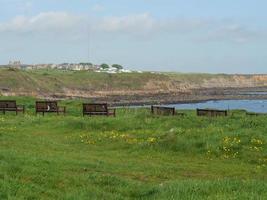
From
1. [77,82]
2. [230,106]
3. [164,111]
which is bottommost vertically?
[230,106]

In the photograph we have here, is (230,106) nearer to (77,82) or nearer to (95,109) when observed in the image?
(77,82)

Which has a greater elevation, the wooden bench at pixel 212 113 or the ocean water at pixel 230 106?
the wooden bench at pixel 212 113

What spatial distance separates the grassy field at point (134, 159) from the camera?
10.3 metres

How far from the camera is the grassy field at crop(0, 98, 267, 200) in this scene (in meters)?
10.3

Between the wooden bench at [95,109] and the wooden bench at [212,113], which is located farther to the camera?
the wooden bench at [95,109]

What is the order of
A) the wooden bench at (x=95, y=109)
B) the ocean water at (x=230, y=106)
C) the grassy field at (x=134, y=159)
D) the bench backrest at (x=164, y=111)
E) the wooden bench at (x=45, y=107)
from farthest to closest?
the ocean water at (x=230, y=106) → the wooden bench at (x=45, y=107) → the wooden bench at (x=95, y=109) → the bench backrest at (x=164, y=111) → the grassy field at (x=134, y=159)

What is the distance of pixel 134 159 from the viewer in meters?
16.2

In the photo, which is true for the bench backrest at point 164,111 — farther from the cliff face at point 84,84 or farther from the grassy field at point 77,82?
the grassy field at point 77,82

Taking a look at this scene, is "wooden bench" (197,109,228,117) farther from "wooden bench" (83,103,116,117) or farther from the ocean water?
the ocean water

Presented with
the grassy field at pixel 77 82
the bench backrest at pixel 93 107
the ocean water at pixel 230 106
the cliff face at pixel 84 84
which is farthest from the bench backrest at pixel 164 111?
the grassy field at pixel 77 82

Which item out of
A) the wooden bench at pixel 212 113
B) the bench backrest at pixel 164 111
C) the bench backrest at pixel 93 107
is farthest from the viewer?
the bench backrest at pixel 93 107

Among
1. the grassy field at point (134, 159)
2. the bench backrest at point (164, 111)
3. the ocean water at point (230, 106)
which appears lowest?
the ocean water at point (230, 106)

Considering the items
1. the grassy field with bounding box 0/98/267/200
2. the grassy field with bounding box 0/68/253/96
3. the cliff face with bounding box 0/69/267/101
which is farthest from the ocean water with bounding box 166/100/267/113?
the grassy field with bounding box 0/98/267/200

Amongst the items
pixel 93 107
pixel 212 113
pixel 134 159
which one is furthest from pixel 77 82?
pixel 134 159
